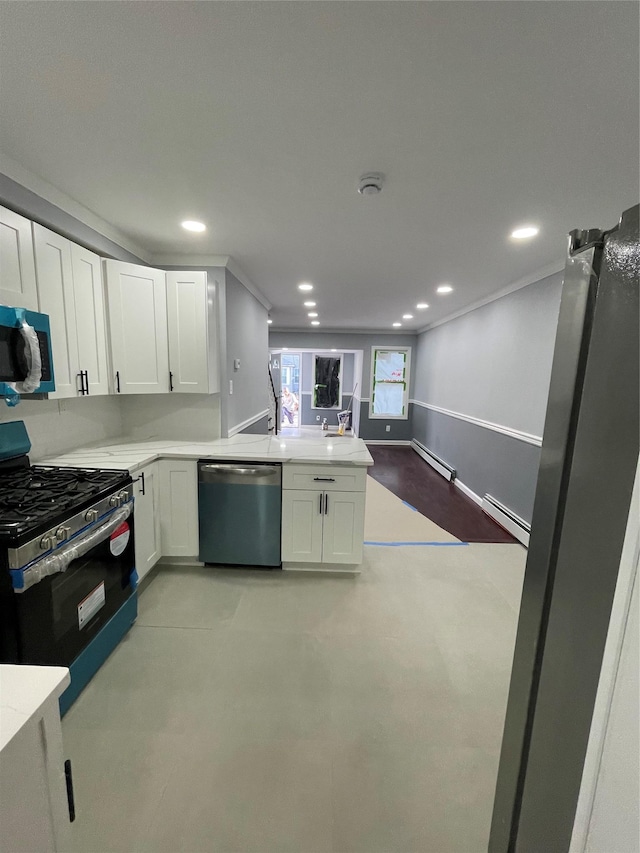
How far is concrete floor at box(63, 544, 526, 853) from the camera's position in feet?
4.02

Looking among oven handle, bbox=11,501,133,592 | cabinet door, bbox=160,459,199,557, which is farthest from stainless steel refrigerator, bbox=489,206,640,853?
cabinet door, bbox=160,459,199,557

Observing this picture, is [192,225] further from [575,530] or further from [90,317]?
[575,530]

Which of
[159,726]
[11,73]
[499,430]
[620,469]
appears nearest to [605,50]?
[620,469]

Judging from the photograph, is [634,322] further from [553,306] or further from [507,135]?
[553,306]

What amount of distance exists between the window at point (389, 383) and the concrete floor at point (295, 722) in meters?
5.72

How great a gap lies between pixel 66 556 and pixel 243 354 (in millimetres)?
2635

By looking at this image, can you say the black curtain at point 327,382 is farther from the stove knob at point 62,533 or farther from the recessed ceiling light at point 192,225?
the stove knob at point 62,533

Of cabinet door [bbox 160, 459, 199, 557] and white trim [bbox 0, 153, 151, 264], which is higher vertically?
white trim [bbox 0, 153, 151, 264]

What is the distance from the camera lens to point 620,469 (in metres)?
0.50

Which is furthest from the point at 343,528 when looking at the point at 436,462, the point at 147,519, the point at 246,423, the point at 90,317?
the point at 436,462

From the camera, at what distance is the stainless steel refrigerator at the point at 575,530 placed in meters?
0.51

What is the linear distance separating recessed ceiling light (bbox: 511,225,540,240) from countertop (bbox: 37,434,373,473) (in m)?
1.82

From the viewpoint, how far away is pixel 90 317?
2316 millimetres

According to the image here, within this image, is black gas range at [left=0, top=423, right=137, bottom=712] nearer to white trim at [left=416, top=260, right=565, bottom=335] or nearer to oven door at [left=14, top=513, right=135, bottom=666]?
oven door at [left=14, top=513, right=135, bottom=666]
